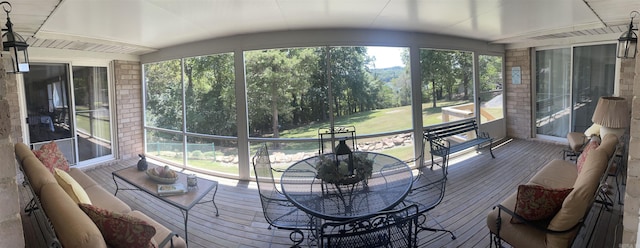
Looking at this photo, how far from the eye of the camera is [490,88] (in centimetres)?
639

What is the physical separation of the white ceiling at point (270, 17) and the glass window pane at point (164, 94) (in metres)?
0.71

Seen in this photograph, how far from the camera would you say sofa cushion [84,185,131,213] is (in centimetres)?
259

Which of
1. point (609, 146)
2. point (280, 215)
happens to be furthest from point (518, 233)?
point (280, 215)

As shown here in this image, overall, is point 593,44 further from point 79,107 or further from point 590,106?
point 79,107

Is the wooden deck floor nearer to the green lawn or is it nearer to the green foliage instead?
the green lawn

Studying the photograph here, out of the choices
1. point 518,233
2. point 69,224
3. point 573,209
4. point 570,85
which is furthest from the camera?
point 570,85

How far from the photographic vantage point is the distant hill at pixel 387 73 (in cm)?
465

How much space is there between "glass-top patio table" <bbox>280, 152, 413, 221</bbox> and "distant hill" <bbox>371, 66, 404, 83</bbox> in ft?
5.82

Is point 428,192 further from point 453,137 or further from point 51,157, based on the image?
point 51,157

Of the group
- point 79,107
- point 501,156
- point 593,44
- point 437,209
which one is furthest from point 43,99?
point 593,44

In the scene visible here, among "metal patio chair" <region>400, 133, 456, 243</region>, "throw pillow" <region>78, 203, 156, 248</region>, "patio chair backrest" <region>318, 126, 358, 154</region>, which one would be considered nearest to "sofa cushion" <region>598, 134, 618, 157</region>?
"metal patio chair" <region>400, 133, 456, 243</region>

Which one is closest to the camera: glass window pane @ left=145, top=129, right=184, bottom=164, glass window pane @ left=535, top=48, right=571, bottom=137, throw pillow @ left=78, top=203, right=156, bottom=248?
throw pillow @ left=78, top=203, right=156, bottom=248

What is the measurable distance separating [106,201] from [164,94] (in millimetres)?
3271

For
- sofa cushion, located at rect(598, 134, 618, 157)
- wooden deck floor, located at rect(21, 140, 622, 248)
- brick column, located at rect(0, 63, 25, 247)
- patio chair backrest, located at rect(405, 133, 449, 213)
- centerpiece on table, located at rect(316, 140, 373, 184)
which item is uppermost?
brick column, located at rect(0, 63, 25, 247)
